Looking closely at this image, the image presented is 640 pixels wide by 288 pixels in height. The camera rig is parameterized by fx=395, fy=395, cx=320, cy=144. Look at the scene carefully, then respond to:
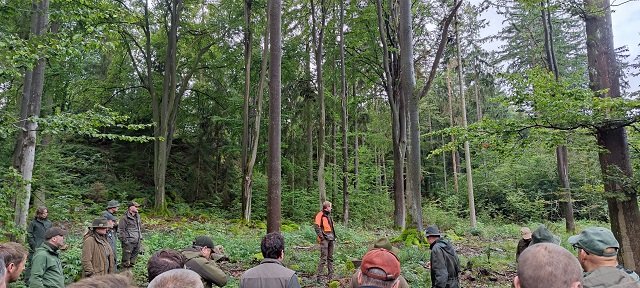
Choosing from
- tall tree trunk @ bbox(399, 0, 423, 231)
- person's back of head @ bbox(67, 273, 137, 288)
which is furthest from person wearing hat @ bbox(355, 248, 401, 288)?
tall tree trunk @ bbox(399, 0, 423, 231)

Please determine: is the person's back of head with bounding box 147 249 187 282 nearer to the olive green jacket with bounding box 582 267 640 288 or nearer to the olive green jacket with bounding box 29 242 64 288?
the olive green jacket with bounding box 29 242 64 288

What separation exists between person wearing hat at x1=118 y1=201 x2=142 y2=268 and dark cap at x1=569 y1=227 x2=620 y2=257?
846cm

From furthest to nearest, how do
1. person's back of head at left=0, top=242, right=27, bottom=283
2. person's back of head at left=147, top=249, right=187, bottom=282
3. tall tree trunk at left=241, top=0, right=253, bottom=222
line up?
tall tree trunk at left=241, top=0, right=253, bottom=222 → person's back of head at left=147, top=249, right=187, bottom=282 → person's back of head at left=0, top=242, right=27, bottom=283

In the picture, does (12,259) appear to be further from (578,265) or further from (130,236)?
(130,236)

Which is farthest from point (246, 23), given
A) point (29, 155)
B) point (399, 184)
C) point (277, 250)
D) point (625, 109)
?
point (277, 250)

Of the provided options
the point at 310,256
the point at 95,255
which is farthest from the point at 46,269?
the point at 310,256

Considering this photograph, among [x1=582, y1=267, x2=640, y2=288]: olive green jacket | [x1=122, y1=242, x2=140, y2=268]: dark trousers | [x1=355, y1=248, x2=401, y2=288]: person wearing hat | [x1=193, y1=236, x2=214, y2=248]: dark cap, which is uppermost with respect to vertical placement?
[x1=355, y1=248, x2=401, y2=288]: person wearing hat

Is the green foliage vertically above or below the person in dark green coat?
above

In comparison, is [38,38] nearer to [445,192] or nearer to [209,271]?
[209,271]

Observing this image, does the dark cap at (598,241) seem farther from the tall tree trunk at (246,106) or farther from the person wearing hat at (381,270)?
the tall tree trunk at (246,106)

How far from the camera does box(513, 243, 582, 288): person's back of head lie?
1.83m

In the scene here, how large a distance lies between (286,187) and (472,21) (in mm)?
17363

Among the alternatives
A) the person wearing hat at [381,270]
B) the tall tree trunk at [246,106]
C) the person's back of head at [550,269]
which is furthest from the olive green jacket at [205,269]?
the tall tree trunk at [246,106]

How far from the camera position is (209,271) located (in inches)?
148
